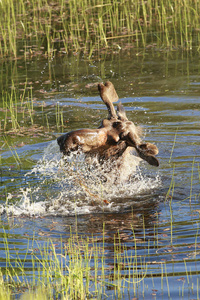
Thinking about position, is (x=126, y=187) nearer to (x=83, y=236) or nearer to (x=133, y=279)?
(x=83, y=236)

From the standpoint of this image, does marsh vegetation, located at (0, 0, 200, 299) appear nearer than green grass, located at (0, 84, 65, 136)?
Yes

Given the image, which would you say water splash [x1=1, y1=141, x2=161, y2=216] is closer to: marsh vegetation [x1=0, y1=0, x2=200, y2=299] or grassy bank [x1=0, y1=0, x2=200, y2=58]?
marsh vegetation [x1=0, y1=0, x2=200, y2=299]

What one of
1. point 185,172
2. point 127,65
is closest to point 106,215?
point 185,172

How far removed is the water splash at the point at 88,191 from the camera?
225 inches

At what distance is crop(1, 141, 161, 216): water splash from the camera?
5707mm

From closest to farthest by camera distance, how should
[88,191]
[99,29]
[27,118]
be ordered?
[88,191]
[27,118]
[99,29]

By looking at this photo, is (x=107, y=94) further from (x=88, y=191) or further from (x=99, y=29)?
(x=99, y=29)

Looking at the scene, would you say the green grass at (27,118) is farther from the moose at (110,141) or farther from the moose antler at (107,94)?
the moose at (110,141)

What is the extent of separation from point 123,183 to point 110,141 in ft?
3.19

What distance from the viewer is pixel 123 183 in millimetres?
6039

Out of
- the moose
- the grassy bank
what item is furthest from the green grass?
the grassy bank

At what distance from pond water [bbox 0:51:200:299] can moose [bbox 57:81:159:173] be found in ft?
1.03

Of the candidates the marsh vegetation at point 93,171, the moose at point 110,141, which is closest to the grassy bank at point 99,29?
the marsh vegetation at point 93,171

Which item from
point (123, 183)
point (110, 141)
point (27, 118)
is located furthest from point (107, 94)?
point (27, 118)
